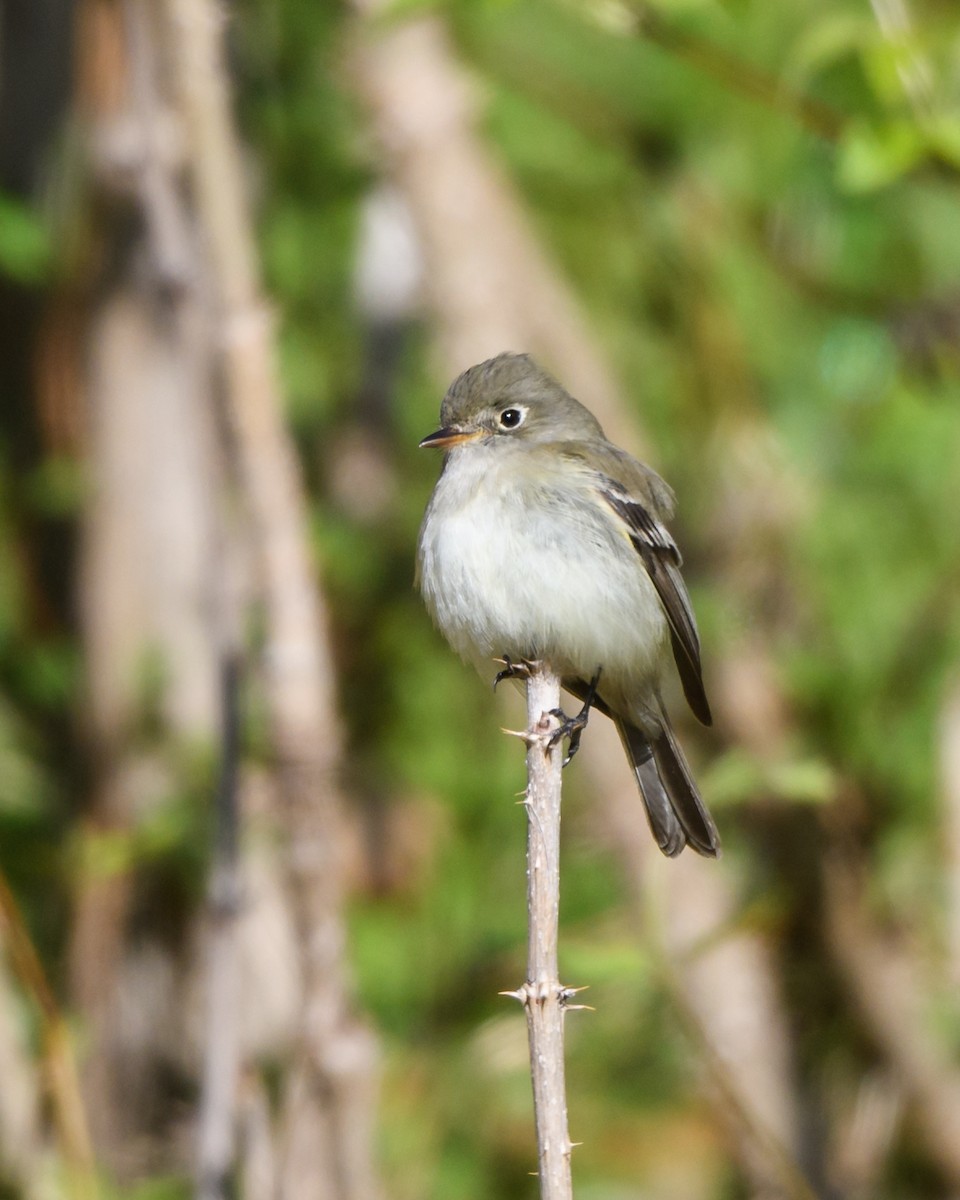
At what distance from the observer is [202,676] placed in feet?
15.4

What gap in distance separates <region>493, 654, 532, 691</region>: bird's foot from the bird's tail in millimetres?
250

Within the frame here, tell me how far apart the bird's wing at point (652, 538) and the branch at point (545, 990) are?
1.01 m

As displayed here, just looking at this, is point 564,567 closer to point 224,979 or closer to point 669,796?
point 669,796

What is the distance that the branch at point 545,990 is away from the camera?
187 centimetres

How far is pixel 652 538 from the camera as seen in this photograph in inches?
128

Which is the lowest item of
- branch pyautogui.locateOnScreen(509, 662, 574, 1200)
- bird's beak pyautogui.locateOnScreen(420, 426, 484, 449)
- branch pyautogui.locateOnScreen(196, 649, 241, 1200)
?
branch pyautogui.locateOnScreen(509, 662, 574, 1200)

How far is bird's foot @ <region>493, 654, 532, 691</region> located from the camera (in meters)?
2.82

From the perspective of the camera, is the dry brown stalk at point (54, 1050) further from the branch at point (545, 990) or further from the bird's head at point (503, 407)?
the bird's head at point (503, 407)

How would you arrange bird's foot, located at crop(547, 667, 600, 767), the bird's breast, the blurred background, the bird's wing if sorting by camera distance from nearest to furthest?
bird's foot, located at crop(547, 667, 600, 767) < the bird's breast < the bird's wing < the blurred background

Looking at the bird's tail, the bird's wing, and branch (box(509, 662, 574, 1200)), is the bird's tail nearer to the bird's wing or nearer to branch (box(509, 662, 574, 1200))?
the bird's wing

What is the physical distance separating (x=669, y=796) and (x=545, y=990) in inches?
48.0

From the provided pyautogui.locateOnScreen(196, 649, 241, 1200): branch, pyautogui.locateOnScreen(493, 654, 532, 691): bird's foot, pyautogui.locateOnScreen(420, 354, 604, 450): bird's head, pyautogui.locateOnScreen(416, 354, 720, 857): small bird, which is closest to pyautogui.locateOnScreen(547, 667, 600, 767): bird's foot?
pyautogui.locateOnScreen(416, 354, 720, 857): small bird

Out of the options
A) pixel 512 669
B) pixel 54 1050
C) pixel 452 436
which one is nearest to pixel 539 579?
pixel 512 669

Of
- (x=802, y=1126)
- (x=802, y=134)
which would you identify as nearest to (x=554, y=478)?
(x=802, y=1126)
